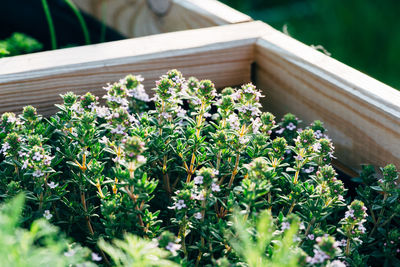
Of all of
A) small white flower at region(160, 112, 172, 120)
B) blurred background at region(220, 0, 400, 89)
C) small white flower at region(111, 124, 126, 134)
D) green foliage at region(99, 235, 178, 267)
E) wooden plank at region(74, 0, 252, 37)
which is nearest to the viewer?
green foliage at region(99, 235, 178, 267)

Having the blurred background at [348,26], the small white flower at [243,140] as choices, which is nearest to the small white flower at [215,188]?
the small white flower at [243,140]

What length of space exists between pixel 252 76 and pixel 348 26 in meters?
1.93

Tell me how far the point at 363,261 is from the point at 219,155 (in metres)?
0.45

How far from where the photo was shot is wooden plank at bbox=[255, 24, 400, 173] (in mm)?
1348

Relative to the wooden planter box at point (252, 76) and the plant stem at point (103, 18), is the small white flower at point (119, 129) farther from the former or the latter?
the plant stem at point (103, 18)

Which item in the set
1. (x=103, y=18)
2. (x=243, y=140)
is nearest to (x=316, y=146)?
(x=243, y=140)

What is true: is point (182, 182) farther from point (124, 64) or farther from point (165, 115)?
point (124, 64)

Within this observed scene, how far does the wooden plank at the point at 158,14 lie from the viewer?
192 centimetres

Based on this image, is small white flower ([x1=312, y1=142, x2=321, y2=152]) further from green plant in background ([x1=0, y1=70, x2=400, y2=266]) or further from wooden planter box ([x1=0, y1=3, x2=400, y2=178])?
wooden planter box ([x1=0, y1=3, x2=400, y2=178])

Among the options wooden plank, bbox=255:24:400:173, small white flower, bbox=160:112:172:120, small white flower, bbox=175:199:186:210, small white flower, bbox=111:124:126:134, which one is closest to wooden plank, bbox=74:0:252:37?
wooden plank, bbox=255:24:400:173

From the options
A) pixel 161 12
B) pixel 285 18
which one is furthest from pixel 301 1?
pixel 161 12

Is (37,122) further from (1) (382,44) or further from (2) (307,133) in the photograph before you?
(1) (382,44)

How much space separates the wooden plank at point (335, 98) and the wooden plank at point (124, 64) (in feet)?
0.36

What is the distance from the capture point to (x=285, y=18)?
3639 mm
